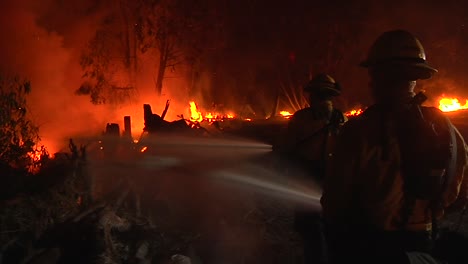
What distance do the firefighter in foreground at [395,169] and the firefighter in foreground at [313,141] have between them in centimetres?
164

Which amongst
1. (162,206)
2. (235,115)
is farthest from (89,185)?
(235,115)

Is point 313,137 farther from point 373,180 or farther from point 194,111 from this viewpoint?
point 194,111

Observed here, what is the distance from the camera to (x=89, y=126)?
Answer: 16.7m

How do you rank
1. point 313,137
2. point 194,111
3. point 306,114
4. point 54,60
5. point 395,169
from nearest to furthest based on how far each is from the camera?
point 395,169 < point 313,137 < point 306,114 < point 54,60 < point 194,111

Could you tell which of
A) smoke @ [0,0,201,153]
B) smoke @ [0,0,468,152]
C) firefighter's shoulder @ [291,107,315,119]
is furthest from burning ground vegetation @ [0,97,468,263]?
smoke @ [0,0,468,152]

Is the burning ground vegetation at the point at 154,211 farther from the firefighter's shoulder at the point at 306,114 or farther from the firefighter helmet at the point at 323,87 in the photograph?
the firefighter helmet at the point at 323,87

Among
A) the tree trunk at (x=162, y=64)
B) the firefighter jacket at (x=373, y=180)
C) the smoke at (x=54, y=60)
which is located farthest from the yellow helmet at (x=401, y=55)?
the tree trunk at (x=162, y=64)

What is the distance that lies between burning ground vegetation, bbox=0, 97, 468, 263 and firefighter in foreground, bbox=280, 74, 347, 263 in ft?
0.70

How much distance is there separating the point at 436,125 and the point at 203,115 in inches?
797

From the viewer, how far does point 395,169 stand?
1.97m

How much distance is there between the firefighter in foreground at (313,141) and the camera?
380cm

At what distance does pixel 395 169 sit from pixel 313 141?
1884 millimetres

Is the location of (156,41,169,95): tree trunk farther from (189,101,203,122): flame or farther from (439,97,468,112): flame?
(439,97,468,112): flame

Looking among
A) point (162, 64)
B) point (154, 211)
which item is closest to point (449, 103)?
point (162, 64)
